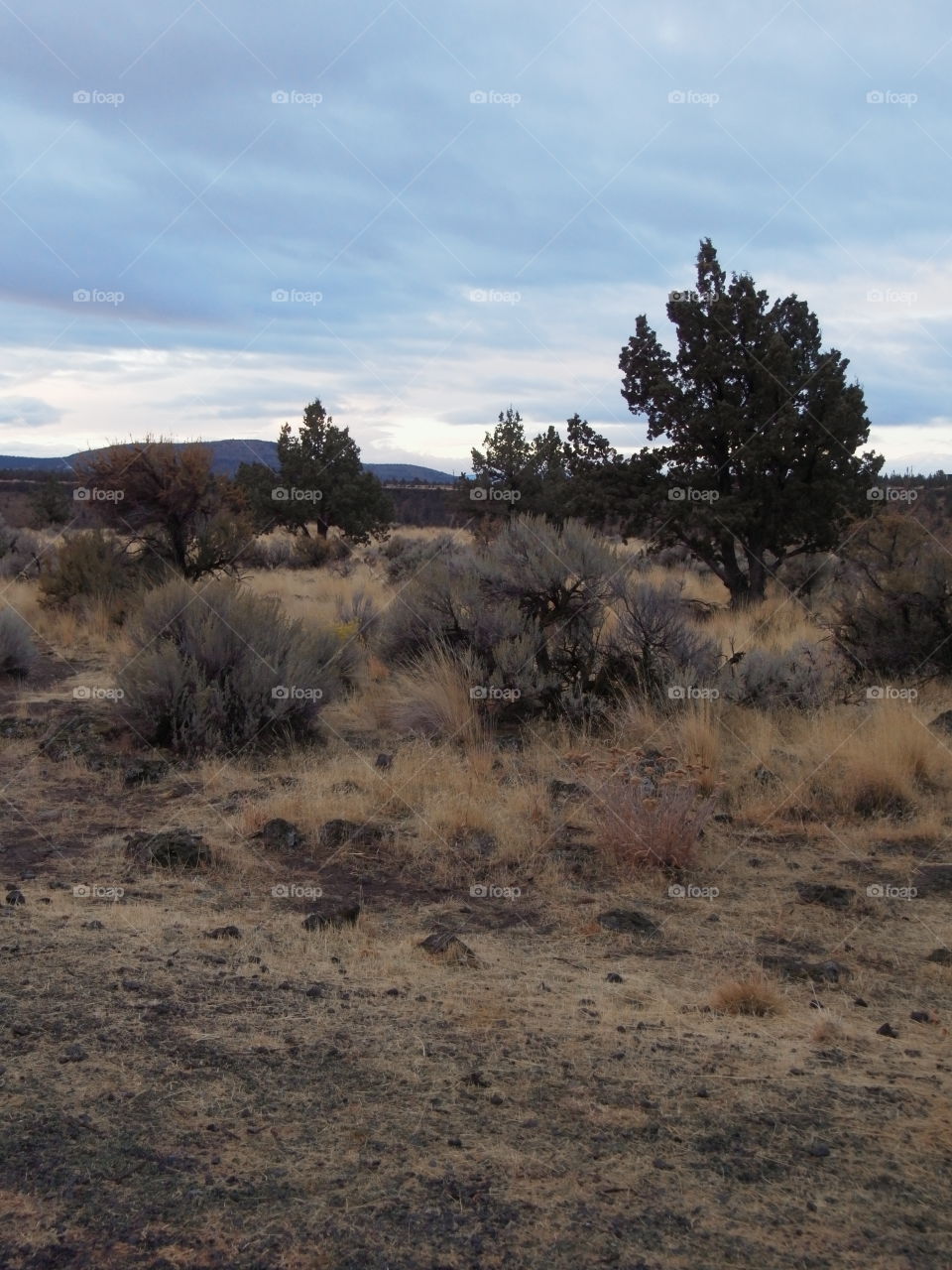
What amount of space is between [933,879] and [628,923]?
2.09 m

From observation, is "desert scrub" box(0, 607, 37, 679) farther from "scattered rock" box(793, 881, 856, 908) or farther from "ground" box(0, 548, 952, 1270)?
"scattered rock" box(793, 881, 856, 908)

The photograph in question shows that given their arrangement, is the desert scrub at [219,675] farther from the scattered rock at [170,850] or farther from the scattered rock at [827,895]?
the scattered rock at [827,895]

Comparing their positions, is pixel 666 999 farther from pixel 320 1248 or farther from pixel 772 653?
pixel 772 653

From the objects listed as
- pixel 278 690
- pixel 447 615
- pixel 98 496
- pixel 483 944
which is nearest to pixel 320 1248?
pixel 483 944

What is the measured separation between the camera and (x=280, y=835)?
7.07 meters

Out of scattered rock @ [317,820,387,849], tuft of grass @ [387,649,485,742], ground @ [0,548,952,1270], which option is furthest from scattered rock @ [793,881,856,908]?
tuft of grass @ [387,649,485,742]

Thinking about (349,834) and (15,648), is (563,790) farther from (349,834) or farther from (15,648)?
(15,648)

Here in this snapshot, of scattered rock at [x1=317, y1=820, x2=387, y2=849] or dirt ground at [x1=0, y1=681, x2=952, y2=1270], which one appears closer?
dirt ground at [x1=0, y1=681, x2=952, y2=1270]

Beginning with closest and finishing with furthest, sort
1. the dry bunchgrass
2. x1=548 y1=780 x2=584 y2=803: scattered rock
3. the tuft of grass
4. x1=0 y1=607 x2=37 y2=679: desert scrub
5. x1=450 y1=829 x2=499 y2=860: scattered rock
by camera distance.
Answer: the dry bunchgrass
x1=450 y1=829 x2=499 y2=860: scattered rock
x1=548 y1=780 x2=584 y2=803: scattered rock
the tuft of grass
x1=0 y1=607 x2=37 y2=679: desert scrub

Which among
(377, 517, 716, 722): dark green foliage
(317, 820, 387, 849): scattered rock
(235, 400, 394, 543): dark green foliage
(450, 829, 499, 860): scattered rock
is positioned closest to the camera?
(450, 829, 499, 860): scattered rock

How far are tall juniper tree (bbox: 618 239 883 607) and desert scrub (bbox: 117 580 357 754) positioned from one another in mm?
8036

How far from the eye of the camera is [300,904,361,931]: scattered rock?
534cm

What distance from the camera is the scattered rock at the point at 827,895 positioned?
6.00 metres

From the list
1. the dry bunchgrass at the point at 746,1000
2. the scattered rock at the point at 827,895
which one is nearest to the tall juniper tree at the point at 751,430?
the scattered rock at the point at 827,895
